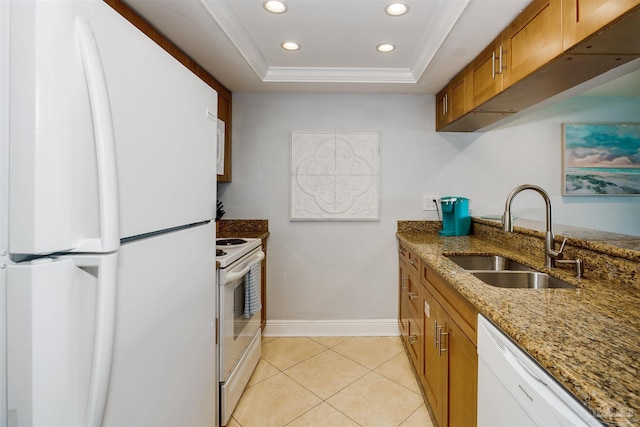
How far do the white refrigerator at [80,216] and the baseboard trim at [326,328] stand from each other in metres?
2.06

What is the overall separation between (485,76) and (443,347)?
163 cm

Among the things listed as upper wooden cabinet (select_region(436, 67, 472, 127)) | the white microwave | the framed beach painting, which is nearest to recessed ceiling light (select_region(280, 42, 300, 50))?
the white microwave

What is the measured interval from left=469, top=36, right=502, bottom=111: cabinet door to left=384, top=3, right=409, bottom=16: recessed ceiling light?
0.57 metres

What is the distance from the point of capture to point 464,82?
90.8 inches

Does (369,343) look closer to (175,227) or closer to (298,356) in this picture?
(298,356)

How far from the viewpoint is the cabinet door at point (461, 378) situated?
1.17m

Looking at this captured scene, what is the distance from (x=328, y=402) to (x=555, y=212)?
2.70m

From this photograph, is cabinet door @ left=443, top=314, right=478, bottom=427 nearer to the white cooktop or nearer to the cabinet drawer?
the cabinet drawer

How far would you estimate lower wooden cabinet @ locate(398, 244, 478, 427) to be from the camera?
1.22 m

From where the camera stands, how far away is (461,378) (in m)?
1.29

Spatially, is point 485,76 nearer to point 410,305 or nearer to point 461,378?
point 410,305

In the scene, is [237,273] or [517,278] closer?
[517,278]

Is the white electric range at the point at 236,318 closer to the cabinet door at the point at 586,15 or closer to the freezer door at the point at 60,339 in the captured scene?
the freezer door at the point at 60,339

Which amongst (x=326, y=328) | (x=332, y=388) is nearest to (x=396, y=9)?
(x=332, y=388)
